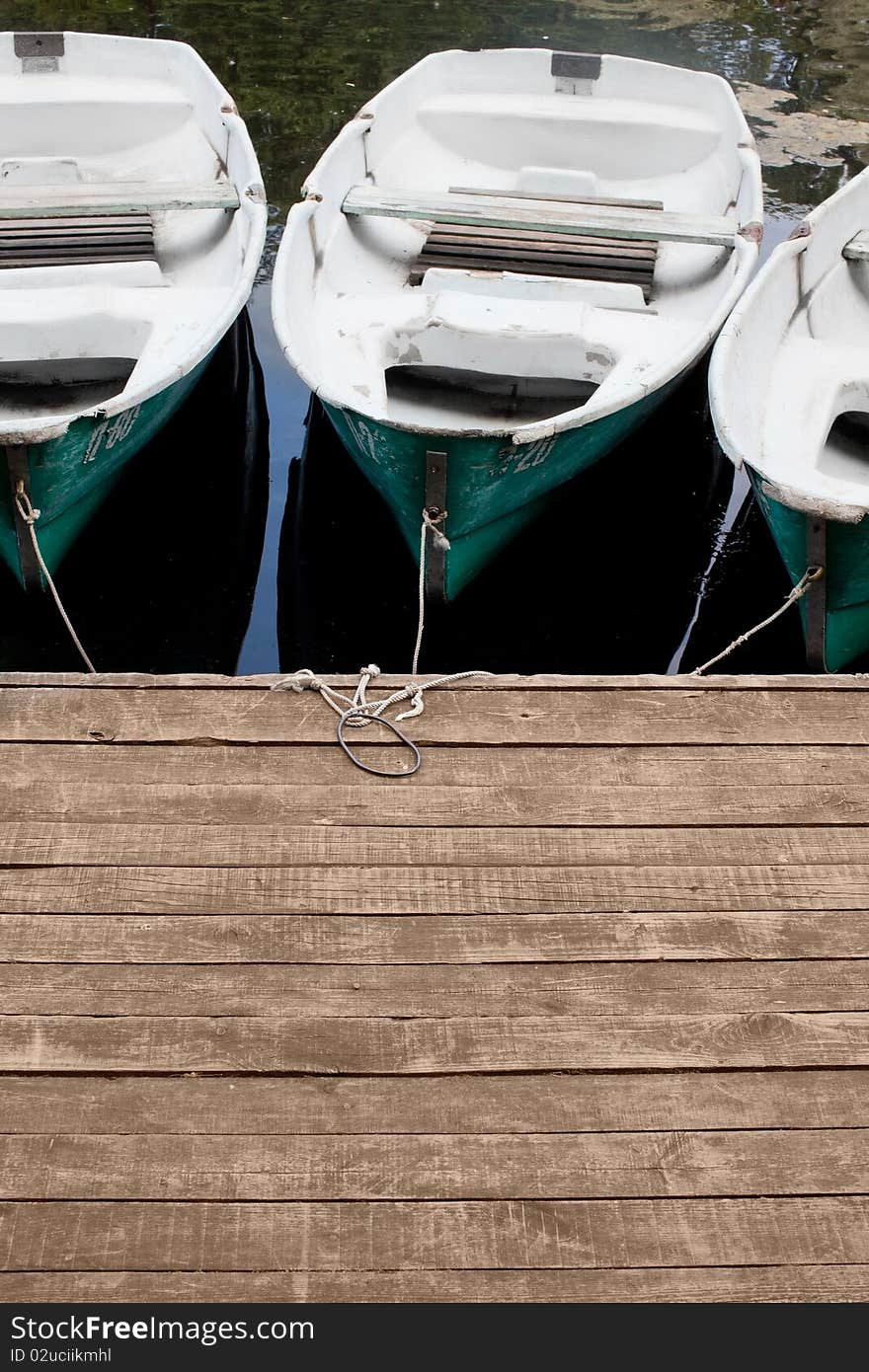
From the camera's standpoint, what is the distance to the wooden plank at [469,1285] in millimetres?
1967

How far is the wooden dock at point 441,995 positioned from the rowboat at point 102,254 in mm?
1076

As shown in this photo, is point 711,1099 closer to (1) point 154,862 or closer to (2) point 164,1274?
(2) point 164,1274

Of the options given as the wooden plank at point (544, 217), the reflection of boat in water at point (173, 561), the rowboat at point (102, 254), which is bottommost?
the reflection of boat in water at point (173, 561)

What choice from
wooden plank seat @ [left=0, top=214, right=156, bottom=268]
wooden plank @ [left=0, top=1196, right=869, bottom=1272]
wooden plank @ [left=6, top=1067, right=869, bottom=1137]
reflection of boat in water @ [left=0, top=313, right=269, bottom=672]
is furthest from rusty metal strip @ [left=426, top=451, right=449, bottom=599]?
wooden plank @ [left=0, top=1196, right=869, bottom=1272]

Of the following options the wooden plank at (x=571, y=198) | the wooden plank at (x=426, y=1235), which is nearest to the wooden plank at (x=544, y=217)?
the wooden plank at (x=571, y=198)

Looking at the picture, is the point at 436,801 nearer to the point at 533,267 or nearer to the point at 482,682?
the point at 482,682

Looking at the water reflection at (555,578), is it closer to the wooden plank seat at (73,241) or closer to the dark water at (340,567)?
the dark water at (340,567)

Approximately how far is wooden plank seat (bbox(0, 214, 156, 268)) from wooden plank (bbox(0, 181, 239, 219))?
0.07 m

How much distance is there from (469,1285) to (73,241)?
4.61 m

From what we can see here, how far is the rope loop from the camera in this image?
2.99 meters

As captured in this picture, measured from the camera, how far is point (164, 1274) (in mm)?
1986

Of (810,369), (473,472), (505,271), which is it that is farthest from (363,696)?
(505,271)
